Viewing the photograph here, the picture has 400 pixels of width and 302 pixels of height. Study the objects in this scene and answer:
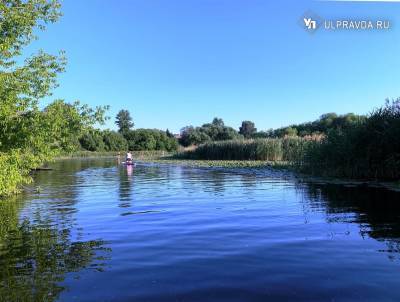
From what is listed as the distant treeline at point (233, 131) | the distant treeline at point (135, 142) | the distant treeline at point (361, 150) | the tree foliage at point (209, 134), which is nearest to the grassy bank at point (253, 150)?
the distant treeline at point (361, 150)

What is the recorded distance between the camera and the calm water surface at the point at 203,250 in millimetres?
6430

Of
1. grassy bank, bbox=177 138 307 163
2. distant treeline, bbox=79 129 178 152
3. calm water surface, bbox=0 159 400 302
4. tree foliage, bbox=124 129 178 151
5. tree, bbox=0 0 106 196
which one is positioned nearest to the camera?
calm water surface, bbox=0 159 400 302

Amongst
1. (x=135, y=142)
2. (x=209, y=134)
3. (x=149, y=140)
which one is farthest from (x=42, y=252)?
(x=135, y=142)

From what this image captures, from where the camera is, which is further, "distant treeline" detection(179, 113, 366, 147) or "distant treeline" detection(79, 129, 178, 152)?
"distant treeline" detection(79, 129, 178, 152)

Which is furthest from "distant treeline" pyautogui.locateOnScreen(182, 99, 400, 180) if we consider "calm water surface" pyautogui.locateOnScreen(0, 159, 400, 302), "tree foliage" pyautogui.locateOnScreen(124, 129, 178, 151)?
"tree foliage" pyautogui.locateOnScreen(124, 129, 178, 151)

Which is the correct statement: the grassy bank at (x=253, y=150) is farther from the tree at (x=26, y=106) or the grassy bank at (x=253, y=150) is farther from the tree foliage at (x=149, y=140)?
the tree foliage at (x=149, y=140)

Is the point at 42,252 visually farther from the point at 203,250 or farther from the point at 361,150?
the point at 361,150

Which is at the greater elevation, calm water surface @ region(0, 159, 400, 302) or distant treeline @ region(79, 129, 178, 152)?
distant treeline @ region(79, 129, 178, 152)

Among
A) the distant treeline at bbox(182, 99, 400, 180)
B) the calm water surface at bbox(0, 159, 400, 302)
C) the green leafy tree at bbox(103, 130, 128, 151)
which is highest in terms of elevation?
the green leafy tree at bbox(103, 130, 128, 151)

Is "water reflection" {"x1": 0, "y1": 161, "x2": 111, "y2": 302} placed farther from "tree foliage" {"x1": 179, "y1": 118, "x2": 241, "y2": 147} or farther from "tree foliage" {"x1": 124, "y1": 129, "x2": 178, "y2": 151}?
"tree foliage" {"x1": 124, "y1": 129, "x2": 178, "y2": 151}

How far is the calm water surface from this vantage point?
6430mm

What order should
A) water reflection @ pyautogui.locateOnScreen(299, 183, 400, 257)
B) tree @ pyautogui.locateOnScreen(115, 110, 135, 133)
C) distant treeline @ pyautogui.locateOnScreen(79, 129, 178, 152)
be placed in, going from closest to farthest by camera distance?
1. water reflection @ pyautogui.locateOnScreen(299, 183, 400, 257)
2. distant treeline @ pyautogui.locateOnScreen(79, 129, 178, 152)
3. tree @ pyautogui.locateOnScreen(115, 110, 135, 133)

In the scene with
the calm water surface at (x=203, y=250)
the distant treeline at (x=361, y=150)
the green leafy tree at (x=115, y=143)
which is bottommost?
the calm water surface at (x=203, y=250)

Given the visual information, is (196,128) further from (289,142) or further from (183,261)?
(183,261)
